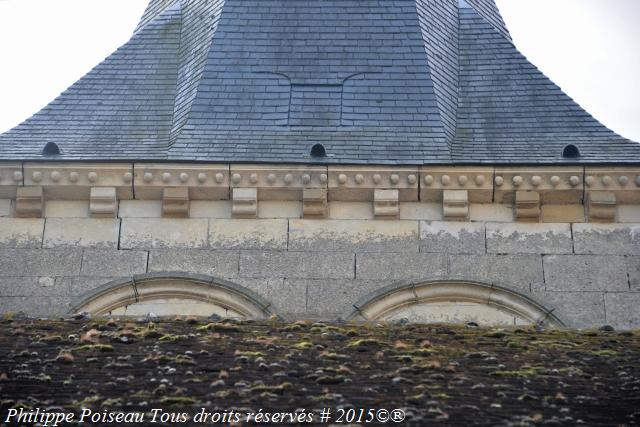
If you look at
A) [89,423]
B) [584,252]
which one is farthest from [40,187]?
[89,423]

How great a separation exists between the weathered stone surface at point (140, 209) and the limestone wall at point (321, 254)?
11 mm

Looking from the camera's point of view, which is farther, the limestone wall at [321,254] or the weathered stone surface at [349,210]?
the weathered stone surface at [349,210]

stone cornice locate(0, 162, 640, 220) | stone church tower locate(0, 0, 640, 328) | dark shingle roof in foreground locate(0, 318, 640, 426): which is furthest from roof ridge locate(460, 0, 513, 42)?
dark shingle roof in foreground locate(0, 318, 640, 426)

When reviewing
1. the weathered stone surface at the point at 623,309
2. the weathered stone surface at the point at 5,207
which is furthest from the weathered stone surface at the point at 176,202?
the weathered stone surface at the point at 623,309

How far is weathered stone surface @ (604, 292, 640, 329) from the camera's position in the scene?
1845 centimetres

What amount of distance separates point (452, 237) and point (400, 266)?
2.36ft

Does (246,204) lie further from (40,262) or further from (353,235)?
(40,262)

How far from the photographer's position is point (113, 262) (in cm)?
1911

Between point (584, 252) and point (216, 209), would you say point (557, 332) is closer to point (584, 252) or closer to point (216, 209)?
point (584, 252)

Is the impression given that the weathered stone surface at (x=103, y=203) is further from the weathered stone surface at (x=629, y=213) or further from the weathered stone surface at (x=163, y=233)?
the weathered stone surface at (x=629, y=213)

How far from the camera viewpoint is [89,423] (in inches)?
436

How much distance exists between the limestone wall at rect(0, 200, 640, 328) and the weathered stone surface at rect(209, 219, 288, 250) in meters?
0.01

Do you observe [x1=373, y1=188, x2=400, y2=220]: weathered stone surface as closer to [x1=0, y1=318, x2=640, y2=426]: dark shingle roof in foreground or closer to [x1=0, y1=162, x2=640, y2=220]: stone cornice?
[x1=0, y1=162, x2=640, y2=220]: stone cornice

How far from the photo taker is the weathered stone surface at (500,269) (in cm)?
1881
